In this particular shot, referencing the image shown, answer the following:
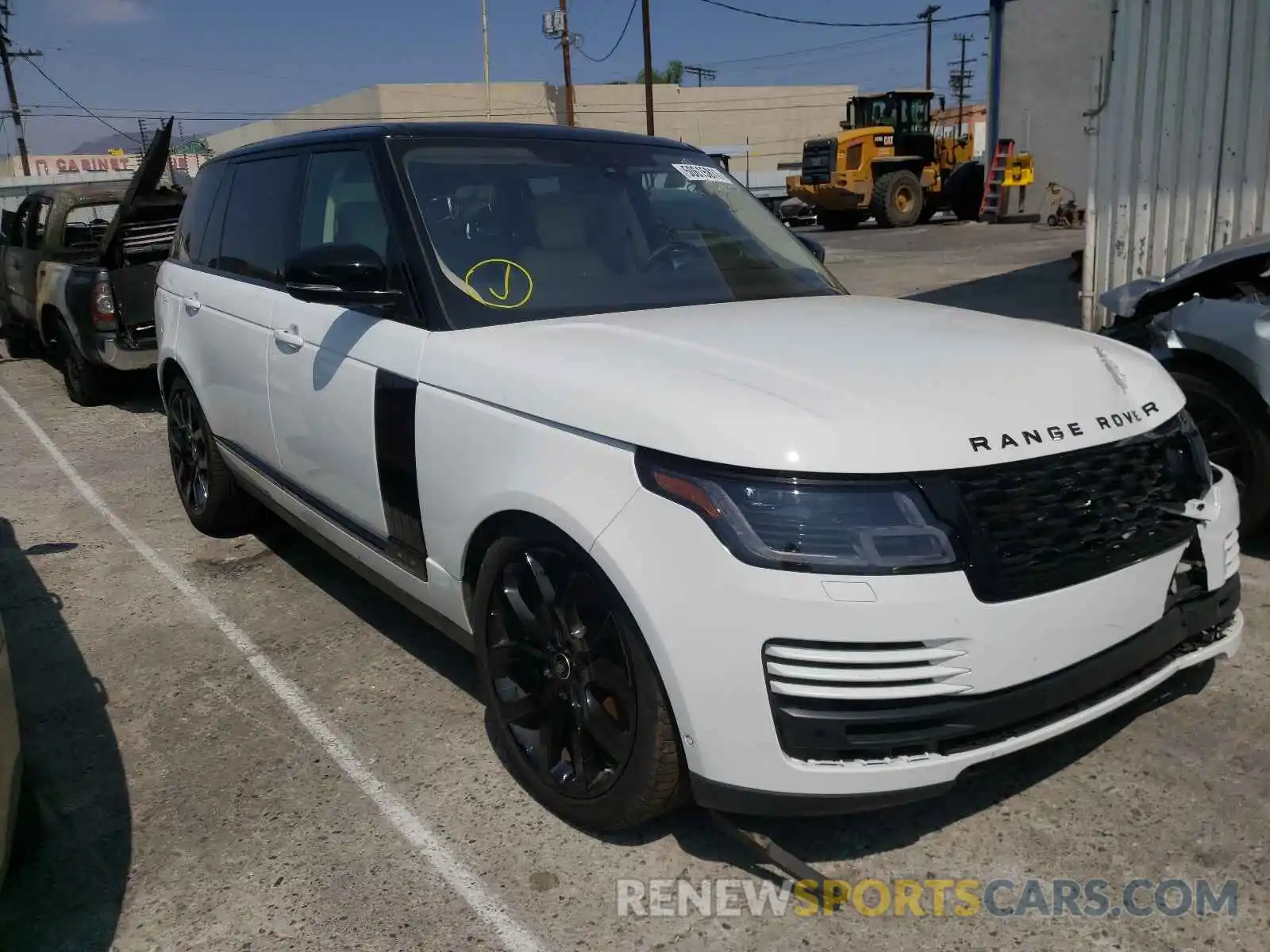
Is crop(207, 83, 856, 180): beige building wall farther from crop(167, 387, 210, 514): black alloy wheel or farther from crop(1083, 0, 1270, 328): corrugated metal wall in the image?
crop(167, 387, 210, 514): black alloy wheel

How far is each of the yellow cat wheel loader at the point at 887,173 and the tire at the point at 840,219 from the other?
2 centimetres

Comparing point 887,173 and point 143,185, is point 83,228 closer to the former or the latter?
point 143,185

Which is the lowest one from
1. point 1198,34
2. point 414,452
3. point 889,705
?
point 889,705

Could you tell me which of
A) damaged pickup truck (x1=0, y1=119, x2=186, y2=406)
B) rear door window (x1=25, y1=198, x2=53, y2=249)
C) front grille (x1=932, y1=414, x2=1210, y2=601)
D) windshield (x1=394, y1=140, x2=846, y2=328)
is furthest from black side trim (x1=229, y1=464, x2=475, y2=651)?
rear door window (x1=25, y1=198, x2=53, y2=249)

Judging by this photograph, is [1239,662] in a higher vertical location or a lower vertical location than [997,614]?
lower

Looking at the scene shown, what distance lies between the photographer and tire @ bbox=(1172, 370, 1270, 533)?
4078 mm

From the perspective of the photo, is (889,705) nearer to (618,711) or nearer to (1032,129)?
(618,711)

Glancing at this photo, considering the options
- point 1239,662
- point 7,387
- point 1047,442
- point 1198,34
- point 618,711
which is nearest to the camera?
point 1047,442

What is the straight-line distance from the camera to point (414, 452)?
3.02m

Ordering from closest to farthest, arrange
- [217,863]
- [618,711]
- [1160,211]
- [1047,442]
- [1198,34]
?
[1047,442] < [618,711] < [217,863] < [1198,34] < [1160,211]

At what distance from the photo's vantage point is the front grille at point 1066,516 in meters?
2.17

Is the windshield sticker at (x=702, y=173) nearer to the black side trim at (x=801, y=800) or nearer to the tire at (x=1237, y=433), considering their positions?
the tire at (x=1237, y=433)

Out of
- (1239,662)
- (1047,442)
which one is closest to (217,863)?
(1047,442)

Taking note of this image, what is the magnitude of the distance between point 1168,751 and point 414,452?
91.9 inches
